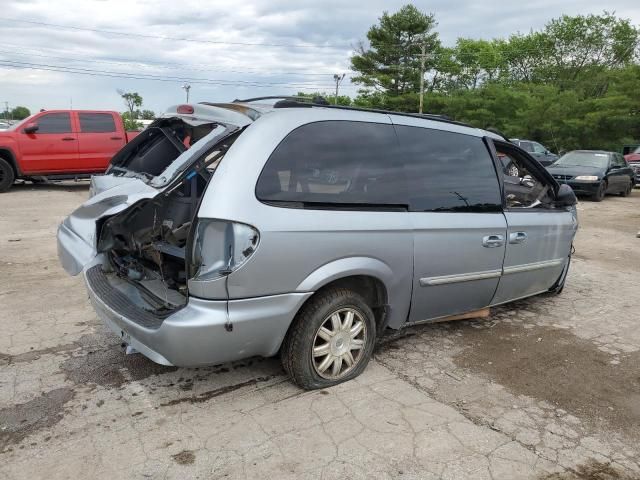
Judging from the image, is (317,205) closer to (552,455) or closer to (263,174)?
(263,174)

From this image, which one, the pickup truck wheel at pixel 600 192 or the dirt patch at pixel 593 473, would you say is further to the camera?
the pickup truck wheel at pixel 600 192

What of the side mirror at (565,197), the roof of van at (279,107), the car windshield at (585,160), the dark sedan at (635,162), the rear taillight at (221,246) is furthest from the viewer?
the dark sedan at (635,162)

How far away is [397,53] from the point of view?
45.0m

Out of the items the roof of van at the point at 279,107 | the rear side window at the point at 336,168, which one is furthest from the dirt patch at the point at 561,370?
the roof of van at the point at 279,107

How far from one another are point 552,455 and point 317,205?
182 centimetres

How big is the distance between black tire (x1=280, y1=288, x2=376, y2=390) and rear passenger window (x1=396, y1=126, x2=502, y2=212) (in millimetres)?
796

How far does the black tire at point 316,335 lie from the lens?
3062mm

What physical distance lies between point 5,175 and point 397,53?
38.4 metres

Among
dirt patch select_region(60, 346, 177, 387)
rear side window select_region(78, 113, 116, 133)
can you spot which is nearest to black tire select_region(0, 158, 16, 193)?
rear side window select_region(78, 113, 116, 133)

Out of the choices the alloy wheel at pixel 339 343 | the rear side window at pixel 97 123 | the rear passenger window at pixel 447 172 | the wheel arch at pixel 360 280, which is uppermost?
the rear side window at pixel 97 123

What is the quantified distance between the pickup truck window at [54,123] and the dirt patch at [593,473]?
13.0 metres

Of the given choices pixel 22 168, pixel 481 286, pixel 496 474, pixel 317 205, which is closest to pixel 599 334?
pixel 481 286

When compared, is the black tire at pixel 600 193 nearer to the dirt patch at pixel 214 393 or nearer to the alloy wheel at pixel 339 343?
the alloy wheel at pixel 339 343

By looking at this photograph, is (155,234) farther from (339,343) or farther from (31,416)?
(339,343)
